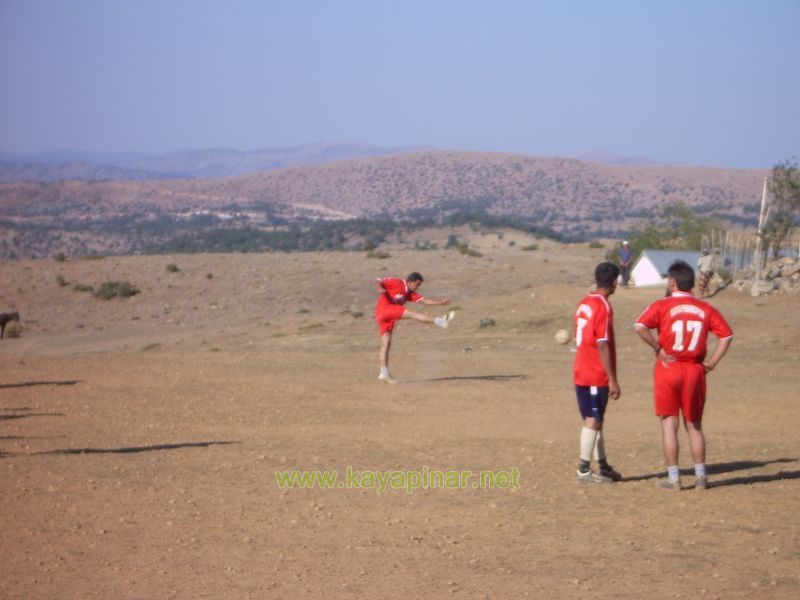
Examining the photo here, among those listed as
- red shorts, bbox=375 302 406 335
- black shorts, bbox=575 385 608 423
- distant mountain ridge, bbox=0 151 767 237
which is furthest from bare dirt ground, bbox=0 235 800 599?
distant mountain ridge, bbox=0 151 767 237

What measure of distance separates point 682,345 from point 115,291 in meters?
34.5

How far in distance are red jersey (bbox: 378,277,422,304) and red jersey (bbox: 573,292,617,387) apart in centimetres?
715

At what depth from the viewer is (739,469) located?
9.90 metres

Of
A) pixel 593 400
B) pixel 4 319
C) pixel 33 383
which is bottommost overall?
pixel 4 319

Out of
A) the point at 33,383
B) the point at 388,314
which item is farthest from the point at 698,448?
the point at 33,383

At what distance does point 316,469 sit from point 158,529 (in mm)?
2282

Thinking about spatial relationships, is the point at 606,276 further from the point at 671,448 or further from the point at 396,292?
the point at 396,292

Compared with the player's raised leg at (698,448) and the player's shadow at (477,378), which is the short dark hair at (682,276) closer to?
the player's raised leg at (698,448)

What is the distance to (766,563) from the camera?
22.8ft

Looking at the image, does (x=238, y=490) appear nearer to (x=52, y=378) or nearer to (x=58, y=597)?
(x=58, y=597)

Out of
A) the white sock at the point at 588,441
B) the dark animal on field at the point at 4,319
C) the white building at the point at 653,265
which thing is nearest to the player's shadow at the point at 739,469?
the white sock at the point at 588,441

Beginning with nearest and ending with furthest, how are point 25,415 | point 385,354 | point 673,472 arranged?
point 673,472 → point 25,415 → point 385,354

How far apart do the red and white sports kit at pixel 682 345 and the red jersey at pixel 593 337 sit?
1.04 feet

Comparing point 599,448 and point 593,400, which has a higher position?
point 593,400
